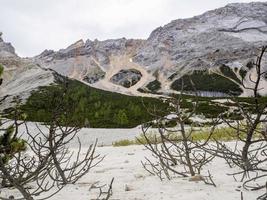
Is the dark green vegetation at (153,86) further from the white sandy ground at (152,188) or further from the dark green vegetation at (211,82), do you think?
the white sandy ground at (152,188)

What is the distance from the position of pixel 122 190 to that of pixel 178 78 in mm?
115689

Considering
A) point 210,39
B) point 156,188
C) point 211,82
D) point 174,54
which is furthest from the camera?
point 210,39

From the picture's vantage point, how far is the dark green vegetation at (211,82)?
104 m

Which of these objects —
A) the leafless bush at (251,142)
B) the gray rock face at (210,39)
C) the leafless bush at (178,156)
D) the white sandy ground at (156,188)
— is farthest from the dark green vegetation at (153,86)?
the leafless bush at (251,142)

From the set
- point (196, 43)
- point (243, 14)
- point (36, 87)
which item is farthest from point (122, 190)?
point (243, 14)

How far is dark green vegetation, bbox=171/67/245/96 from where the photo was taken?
104312 mm

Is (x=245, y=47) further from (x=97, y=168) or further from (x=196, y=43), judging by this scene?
(x=97, y=168)

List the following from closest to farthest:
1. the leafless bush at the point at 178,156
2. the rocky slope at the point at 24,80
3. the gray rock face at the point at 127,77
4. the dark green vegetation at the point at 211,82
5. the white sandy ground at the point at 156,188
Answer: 1. the white sandy ground at the point at 156,188
2. the leafless bush at the point at 178,156
3. the rocky slope at the point at 24,80
4. the dark green vegetation at the point at 211,82
5. the gray rock face at the point at 127,77

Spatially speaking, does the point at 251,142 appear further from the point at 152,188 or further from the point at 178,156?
the point at 178,156

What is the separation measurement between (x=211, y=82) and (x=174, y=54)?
32338 mm

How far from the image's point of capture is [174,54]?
14150cm

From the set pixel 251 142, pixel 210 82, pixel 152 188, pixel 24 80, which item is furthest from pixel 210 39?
pixel 251 142

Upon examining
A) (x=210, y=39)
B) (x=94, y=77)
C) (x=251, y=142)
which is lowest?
(x=251, y=142)

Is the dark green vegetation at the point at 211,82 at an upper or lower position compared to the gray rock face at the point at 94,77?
lower
